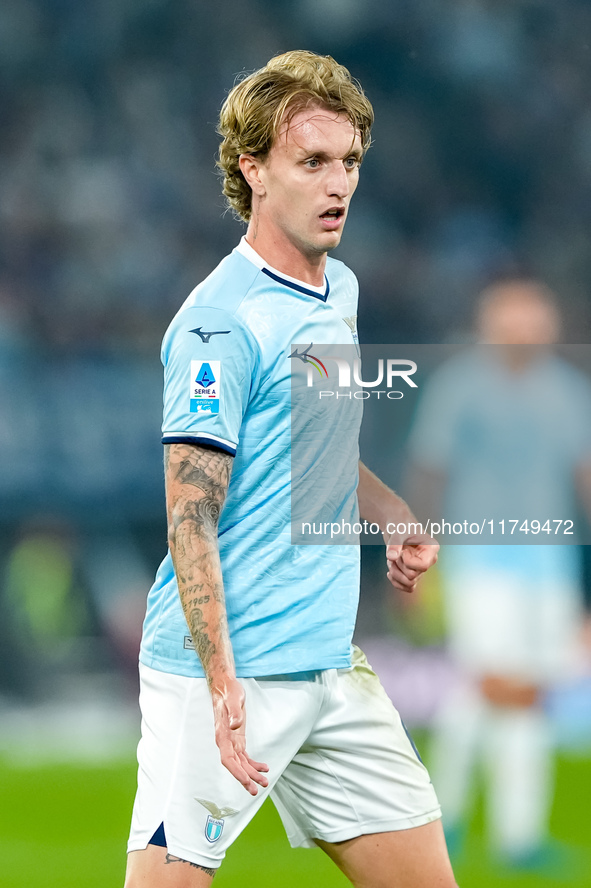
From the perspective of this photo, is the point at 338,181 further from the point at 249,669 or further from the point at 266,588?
the point at 249,669

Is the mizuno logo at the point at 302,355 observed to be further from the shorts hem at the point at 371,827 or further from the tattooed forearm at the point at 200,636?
the shorts hem at the point at 371,827

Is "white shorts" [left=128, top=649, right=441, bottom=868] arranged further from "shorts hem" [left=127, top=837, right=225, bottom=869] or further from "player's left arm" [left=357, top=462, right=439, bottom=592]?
"player's left arm" [left=357, top=462, right=439, bottom=592]

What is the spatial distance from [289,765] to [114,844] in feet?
6.99

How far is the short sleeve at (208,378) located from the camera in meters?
1.98

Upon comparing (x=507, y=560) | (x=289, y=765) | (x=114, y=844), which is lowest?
(x=114, y=844)

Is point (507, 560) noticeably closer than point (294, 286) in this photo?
No

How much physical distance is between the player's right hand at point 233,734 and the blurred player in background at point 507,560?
2.17m

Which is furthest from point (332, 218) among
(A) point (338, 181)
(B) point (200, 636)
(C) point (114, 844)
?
(C) point (114, 844)

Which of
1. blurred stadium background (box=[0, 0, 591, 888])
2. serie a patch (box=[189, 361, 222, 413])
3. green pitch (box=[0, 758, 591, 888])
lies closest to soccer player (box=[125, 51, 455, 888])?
serie a patch (box=[189, 361, 222, 413])

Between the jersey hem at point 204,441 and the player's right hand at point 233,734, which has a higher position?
the jersey hem at point 204,441

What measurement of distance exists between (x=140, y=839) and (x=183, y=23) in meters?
7.54

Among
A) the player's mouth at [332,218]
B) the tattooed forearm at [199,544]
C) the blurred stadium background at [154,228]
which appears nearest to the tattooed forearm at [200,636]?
the tattooed forearm at [199,544]

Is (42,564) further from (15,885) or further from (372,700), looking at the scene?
(372,700)

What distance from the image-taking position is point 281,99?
2211mm
